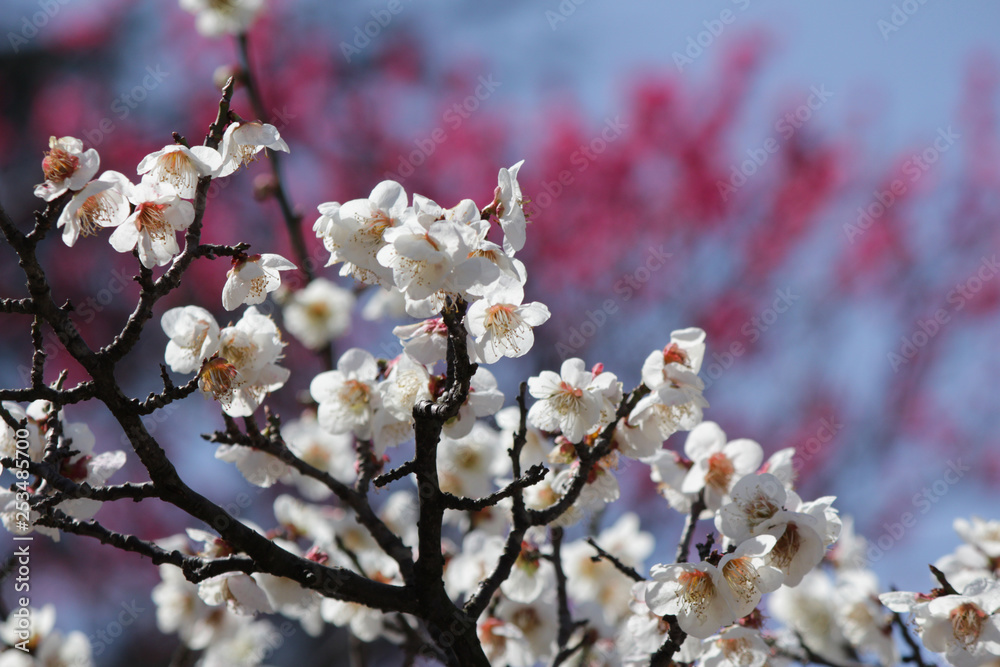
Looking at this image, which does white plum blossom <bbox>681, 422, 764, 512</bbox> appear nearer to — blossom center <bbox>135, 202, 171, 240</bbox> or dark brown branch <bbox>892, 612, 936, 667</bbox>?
dark brown branch <bbox>892, 612, 936, 667</bbox>

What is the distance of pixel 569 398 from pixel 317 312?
2409mm

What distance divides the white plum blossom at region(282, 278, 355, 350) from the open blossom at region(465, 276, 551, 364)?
2.38m

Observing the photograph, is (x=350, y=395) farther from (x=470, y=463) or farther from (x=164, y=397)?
(x=470, y=463)

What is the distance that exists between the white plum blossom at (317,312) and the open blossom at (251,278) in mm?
2258

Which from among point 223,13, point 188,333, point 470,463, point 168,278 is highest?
point 223,13

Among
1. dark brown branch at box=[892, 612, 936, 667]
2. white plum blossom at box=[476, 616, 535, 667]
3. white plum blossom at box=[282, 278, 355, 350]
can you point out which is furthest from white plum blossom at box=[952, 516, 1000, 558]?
white plum blossom at box=[282, 278, 355, 350]

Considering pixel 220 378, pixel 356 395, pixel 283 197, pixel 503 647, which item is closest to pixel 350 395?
pixel 356 395

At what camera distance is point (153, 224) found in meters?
1.28

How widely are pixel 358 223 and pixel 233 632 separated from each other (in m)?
1.62

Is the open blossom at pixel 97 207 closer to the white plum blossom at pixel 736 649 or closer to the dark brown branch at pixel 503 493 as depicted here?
the dark brown branch at pixel 503 493

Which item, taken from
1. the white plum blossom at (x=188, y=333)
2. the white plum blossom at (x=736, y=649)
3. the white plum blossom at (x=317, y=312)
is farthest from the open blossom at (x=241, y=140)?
the white plum blossom at (x=317, y=312)

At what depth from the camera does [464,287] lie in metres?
1.11

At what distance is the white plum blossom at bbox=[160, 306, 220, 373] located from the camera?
1437 mm

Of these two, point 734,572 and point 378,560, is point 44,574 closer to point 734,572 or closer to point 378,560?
point 378,560
